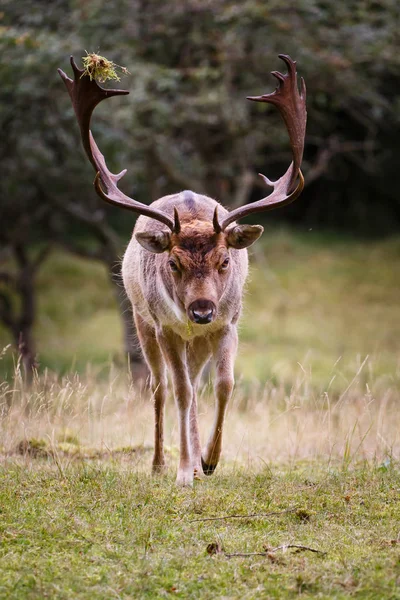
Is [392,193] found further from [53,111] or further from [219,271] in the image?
[219,271]

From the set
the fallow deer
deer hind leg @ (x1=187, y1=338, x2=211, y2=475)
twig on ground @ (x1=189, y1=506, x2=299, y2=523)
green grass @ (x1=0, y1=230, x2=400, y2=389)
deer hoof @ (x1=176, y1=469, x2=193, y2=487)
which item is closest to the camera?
twig on ground @ (x1=189, y1=506, x2=299, y2=523)

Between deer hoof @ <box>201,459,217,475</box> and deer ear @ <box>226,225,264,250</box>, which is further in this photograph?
deer hoof @ <box>201,459,217,475</box>

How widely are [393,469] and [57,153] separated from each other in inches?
441

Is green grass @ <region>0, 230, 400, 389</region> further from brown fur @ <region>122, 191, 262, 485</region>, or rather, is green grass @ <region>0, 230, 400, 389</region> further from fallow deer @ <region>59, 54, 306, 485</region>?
fallow deer @ <region>59, 54, 306, 485</region>

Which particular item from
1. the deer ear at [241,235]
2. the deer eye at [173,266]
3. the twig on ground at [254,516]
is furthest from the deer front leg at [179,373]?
the twig on ground at [254,516]

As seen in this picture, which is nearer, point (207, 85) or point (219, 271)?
point (219, 271)

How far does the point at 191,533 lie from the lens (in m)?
5.18

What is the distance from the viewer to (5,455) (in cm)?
678

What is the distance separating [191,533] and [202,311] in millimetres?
1687

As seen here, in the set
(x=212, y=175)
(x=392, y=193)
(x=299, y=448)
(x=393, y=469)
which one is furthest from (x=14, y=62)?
(x=392, y=193)

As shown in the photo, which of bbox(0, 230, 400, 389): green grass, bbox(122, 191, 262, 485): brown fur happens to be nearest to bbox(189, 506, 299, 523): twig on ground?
bbox(122, 191, 262, 485): brown fur

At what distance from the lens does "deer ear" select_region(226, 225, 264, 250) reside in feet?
21.9

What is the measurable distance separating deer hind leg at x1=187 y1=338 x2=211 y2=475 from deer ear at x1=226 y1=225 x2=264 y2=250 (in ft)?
3.24

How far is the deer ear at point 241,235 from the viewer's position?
A: 6688 millimetres
